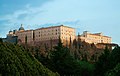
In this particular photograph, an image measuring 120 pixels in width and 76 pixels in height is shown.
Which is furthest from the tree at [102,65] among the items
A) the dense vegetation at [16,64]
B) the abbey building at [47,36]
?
the abbey building at [47,36]

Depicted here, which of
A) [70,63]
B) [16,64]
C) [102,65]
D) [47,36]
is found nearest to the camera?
[16,64]

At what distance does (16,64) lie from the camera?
Answer: 1656 cm

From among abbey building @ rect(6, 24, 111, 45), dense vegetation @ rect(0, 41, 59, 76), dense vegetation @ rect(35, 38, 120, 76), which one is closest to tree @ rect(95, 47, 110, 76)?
dense vegetation @ rect(35, 38, 120, 76)

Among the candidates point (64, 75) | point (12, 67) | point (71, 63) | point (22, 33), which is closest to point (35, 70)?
point (12, 67)

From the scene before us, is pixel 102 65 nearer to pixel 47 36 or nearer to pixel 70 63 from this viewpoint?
pixel 70 63

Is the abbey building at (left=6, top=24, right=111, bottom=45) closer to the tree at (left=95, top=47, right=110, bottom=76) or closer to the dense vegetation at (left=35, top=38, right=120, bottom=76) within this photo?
the tree at (left=95, top=47, right=110, bottom=76)

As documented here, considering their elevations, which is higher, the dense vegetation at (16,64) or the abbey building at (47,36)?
the abbey building at (47,36)

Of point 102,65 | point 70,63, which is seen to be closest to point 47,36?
point 102,65

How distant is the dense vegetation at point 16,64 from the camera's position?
15.8m

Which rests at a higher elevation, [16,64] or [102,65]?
[16,64]

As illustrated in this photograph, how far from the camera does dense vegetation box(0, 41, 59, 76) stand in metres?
15.8

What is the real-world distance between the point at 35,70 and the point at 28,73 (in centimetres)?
67

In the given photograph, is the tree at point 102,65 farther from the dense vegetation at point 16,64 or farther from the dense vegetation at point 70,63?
the dense vegetation at point 16,64

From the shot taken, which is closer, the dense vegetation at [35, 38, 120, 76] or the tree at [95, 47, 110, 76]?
the dense vegetation at [35, 38, 120, 76]
